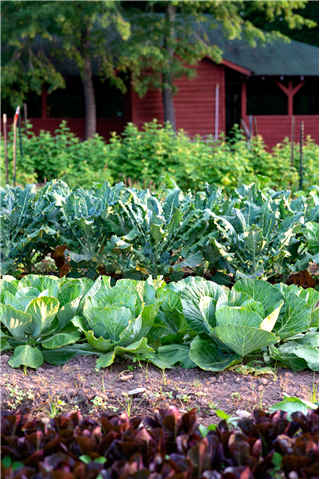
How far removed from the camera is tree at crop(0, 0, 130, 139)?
46.5ft

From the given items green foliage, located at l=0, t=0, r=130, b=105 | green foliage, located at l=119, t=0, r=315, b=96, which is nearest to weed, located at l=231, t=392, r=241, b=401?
green foliage, located at l=0, t=0, r=130, b=105

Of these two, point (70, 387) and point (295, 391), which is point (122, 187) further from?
point (295, 391)

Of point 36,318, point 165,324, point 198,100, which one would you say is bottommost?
→ point 165,324

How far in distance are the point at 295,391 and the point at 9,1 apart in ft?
53.6

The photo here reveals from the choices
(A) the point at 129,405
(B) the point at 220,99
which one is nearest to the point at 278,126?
(B) the point at 220,99

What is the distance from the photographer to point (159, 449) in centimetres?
145

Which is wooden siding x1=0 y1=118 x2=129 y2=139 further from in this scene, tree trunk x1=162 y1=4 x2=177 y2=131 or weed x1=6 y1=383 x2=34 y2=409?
weed x1=6 y1=383 x2=34 y2=409

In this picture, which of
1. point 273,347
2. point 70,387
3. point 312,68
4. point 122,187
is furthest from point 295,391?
point 312,68

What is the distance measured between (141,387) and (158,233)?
1.56 m

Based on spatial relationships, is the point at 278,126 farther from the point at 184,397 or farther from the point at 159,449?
the point at 159,449

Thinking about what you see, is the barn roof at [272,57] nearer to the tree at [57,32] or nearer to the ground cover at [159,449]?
the tree at [57,32]

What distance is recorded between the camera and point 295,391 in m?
2.23

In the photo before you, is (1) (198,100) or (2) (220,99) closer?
(1) (198,100)

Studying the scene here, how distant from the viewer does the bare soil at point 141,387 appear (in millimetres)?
2158
